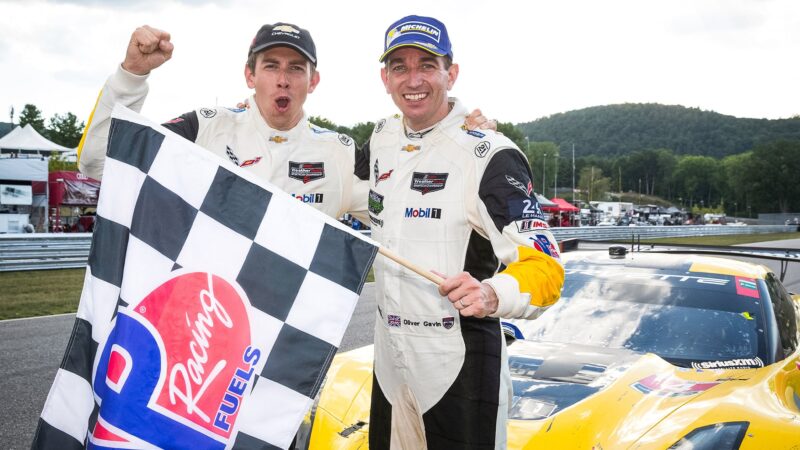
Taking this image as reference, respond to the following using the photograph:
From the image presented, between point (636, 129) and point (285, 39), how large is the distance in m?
183

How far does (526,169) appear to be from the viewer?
2055 mm

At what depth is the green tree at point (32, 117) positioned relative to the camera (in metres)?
85.9

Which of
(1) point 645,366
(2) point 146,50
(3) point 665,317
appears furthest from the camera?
(3) point 665,317

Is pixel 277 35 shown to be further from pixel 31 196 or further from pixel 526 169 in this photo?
pixel 31 196

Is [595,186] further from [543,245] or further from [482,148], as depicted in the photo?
[543,245]

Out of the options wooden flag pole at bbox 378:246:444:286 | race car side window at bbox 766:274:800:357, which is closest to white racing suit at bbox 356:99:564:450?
wooden flag pole at bbox 378:246:444:286

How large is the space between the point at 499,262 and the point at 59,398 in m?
A: 1.41

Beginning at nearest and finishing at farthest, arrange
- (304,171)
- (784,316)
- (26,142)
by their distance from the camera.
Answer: (304,171) → (784,316) → (26,142)

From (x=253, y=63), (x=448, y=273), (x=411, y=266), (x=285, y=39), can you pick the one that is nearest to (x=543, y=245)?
(x=448, y=273)

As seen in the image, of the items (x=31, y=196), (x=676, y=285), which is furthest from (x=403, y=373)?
(x=31, y=196)

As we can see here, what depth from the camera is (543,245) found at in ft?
6.12

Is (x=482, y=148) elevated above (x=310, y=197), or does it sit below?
above

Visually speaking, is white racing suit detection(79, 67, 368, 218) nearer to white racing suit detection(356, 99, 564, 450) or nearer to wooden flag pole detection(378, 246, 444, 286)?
white racing suit detection(356, 99, 564, 450)

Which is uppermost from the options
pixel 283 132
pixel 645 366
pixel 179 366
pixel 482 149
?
pixel 283 132
